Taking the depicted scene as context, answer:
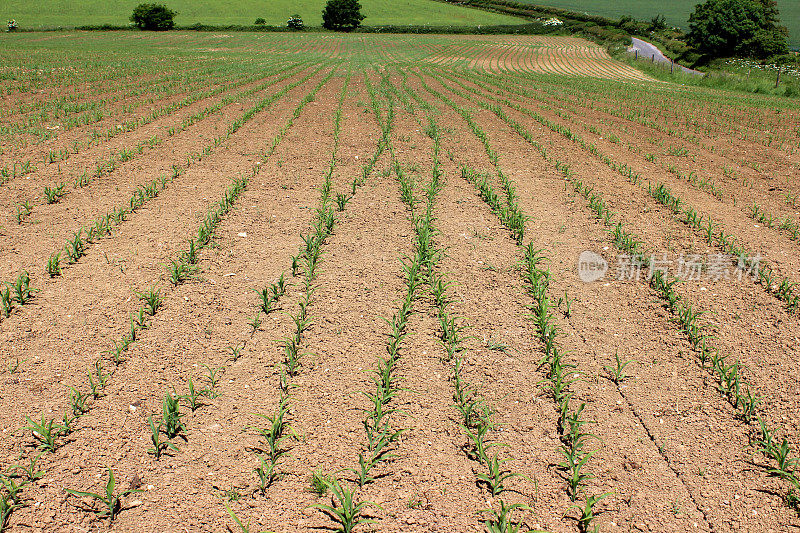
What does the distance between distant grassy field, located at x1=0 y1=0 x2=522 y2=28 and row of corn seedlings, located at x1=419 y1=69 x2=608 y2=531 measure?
68953 mm

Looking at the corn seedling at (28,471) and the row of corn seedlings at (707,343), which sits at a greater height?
the row of corn seedlings at (707,343)

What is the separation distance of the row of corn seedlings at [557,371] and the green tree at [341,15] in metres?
69.7

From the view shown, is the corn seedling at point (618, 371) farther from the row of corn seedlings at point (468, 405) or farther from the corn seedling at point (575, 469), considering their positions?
the row of corn seedlings at point (468, 405)

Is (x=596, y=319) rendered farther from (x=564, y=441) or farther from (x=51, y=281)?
(x=51, y=281)

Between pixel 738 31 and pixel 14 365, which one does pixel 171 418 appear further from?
pixel 738 31

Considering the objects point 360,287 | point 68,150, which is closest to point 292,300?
point 360,287

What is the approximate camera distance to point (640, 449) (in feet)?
11.3

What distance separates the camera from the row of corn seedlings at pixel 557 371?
3129 millimetres

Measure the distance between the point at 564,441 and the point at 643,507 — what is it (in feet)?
2.01

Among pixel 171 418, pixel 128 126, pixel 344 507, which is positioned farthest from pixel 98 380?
pixel 128 126

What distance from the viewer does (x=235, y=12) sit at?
244ft

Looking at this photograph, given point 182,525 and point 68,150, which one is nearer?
point 182,525

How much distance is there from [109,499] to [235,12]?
84.1 m

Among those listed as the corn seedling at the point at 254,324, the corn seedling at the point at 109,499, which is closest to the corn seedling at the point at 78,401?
the corn seedling at the point at 109,499
